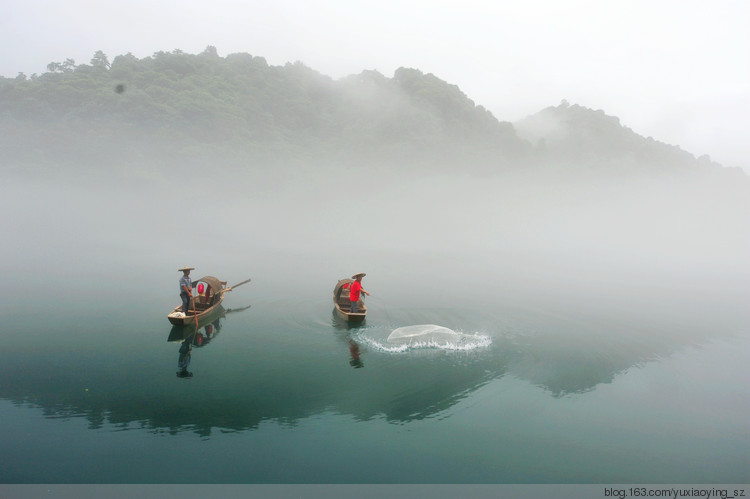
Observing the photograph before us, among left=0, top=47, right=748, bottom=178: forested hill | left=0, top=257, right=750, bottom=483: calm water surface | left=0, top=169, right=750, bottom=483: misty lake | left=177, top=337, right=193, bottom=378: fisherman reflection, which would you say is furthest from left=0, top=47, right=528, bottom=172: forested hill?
left=177, top=337, right=193, bottom=378: fisherman reflection

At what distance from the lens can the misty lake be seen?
1102cm

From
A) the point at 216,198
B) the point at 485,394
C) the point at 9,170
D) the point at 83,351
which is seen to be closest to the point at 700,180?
the point at 216,198

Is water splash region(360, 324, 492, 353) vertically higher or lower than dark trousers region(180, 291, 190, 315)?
lower

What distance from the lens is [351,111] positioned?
155500mm

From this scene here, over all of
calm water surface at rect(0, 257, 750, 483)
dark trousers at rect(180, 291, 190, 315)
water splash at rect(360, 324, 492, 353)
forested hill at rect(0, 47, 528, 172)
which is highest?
forested hill at rect(0, 47, 528, 172)

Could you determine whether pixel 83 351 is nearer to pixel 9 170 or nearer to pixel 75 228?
pixel 75 228

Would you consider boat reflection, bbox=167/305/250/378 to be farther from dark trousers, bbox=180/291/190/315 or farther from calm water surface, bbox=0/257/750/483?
dark trousers, bbox=180/291/190/315

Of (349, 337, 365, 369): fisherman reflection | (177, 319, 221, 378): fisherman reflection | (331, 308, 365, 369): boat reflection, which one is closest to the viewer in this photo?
(177, 319, 221, 378): fisherman reflection

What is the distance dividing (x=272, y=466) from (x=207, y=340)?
1078 centimetres

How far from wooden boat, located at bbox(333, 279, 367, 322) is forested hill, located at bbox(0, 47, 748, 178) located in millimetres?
94050

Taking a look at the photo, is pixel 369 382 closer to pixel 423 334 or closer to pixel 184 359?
pixel 423 334

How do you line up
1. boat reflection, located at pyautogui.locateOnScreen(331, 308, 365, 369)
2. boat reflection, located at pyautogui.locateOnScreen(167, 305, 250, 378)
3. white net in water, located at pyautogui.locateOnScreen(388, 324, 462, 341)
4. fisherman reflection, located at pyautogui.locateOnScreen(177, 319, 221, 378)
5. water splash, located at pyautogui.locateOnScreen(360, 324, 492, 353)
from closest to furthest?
fisherman reflection, located at pyautogui.locateOnScreen(177, 319, 221, 378)
boat reflection, located at pyautogui.locateOnScreen(167, 305, 250, 378)
boat reflection, located at pyautogui.locateOnScreen(331, 308, 365, 369)
water splash, located at pyautogui.locateOnScreen(360, 324, 492, 353)
white net in water, located at pyautogui.locateOnScreen(388, 324, 462, 341)

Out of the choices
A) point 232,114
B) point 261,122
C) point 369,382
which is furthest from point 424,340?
point 261,122

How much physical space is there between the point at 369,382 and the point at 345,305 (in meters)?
9.11
